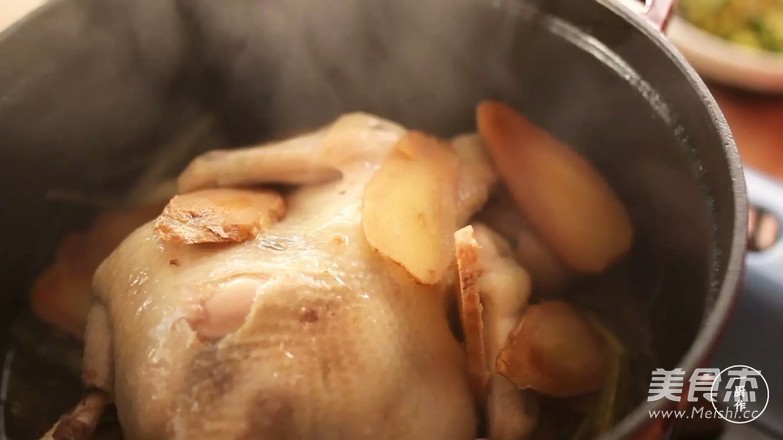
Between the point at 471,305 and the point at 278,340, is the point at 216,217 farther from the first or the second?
the point at 471,305

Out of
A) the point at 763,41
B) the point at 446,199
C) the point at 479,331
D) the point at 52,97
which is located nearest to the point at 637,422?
the point at 479,331

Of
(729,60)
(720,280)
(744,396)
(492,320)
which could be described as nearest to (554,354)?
(492,320)

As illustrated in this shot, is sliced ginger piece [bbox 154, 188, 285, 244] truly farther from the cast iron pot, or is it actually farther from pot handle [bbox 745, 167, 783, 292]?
pot handle [bbox 745, 167, 783, 292]

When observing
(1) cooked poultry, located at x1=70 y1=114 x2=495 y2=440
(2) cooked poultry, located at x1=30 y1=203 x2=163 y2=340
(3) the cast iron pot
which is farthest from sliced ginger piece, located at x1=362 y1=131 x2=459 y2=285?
(2) cooked poultry, located at x1=30 y1=203 x2=163 y2=340


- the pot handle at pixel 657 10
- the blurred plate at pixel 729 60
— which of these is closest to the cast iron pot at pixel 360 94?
the pot handle at pixel 657 10

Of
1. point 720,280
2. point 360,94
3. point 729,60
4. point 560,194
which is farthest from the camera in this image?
point 729,60

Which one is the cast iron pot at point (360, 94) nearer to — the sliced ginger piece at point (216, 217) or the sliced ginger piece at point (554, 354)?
the sliced ginger piece at point (554, 354)
